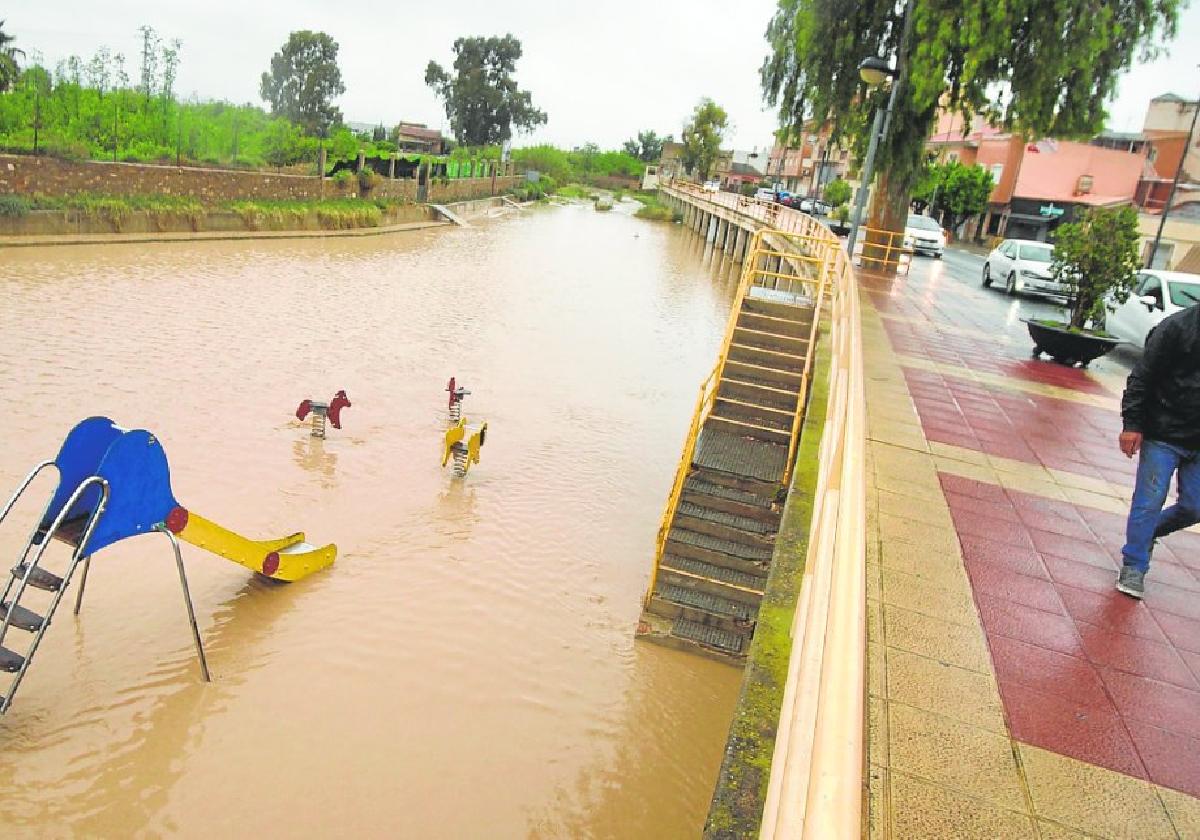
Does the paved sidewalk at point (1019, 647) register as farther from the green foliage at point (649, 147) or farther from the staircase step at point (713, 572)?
the green foliage at point (649, 147)

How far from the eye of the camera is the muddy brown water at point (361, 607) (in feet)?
16.6

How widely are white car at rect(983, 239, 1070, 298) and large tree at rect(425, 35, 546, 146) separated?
226ft

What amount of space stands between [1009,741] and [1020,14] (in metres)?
17.2

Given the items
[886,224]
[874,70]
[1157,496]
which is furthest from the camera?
[886,224]

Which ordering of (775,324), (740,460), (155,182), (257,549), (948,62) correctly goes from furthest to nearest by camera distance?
(155,182) → (948,62) → (775,324) → (740,460) → (257,549)

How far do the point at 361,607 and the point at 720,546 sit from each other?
124 inches

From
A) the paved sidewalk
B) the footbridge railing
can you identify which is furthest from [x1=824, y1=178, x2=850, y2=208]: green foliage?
the footbridge railing

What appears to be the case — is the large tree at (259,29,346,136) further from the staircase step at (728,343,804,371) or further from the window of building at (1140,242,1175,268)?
the staircase step at (728,343,804,371)

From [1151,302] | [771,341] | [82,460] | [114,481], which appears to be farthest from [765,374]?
[1151,302]

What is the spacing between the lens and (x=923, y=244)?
1064 inches

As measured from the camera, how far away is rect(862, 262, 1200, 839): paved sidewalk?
2783mm

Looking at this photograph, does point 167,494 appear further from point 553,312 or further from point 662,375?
point 553,312

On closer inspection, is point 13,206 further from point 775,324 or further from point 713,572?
point 713,572

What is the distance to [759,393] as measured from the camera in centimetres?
956
